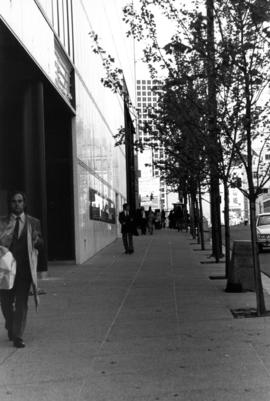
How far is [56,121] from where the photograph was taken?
1861cm

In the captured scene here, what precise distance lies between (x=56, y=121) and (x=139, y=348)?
12.4 metres

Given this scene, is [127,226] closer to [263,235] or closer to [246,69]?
[263,235]

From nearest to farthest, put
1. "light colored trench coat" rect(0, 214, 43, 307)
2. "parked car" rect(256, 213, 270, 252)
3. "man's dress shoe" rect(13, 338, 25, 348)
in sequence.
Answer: "man's dress shoe" rect(13, 338, 25, 348)
"light colored trench coat" rect(0, 214, 43, 307)
"parked car" rect(256, 213, 270, 252)

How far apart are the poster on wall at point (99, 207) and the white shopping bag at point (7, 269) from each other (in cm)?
1441

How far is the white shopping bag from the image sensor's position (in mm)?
7145

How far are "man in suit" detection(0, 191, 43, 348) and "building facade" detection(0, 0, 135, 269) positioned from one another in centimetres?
466

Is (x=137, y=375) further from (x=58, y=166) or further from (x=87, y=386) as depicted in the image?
(x=58, y=166)

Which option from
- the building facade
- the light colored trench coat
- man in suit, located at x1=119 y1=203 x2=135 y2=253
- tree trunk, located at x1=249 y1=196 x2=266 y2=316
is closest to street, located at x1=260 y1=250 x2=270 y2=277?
man in suit, located at x1=119 y1=203 x2=135 y2=253

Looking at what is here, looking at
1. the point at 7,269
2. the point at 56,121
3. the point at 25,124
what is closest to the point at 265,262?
the point at 56,121

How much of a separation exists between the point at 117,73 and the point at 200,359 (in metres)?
6.30

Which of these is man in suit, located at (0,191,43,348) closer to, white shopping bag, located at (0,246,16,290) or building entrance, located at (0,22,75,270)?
white shopping bag, located at (0,246,16,290)

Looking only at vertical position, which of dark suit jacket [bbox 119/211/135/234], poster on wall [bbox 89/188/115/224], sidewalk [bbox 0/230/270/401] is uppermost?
poster on wall [bbox 89/188/115/224]

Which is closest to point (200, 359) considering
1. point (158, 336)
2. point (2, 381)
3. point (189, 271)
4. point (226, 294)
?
point (158, 336)

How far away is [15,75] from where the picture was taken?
1455cm
